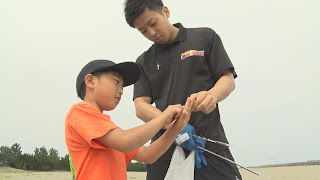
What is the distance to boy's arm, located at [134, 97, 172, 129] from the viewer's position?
284cm

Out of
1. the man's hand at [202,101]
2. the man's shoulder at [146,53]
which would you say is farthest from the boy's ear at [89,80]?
the man's shoulder at [146,53]

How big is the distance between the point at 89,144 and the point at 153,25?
1354 mm

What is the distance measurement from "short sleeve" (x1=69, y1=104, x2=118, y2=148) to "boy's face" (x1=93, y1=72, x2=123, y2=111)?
0.48 feet

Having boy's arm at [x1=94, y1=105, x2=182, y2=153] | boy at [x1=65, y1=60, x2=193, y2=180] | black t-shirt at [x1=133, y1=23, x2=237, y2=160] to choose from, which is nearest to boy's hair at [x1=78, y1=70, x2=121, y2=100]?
boy at [x1=65, y1=60, x2=193, y2=180]

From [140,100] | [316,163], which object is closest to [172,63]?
[140,100]

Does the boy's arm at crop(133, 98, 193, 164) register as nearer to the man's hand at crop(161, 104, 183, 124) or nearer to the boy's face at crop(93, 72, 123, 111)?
the man's hand at crop(161, 104, 183, 124)

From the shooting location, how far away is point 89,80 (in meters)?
2.43

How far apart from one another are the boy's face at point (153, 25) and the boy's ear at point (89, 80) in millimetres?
834

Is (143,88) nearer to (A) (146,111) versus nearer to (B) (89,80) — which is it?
(A) (146,111)

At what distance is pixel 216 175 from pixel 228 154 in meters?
0.22

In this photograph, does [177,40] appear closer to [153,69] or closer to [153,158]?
[153,69]

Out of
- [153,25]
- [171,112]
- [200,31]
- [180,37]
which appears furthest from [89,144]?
[200,31]

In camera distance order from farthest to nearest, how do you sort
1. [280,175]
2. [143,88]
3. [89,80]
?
[280,175], [143,88], [89,80]

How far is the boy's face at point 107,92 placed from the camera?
238 cm
